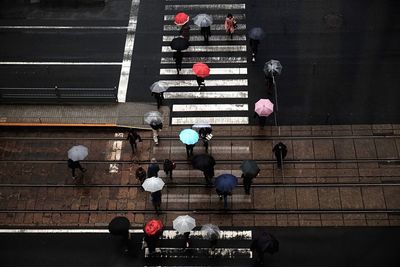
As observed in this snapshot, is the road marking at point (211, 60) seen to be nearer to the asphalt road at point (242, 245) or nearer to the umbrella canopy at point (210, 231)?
the asphalt road at point (242, 245)

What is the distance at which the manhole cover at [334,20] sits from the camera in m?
37.5

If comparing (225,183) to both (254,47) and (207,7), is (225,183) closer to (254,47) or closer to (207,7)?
(254,47)

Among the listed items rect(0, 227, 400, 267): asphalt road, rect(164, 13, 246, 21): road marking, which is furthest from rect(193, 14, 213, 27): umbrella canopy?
rect(0, 227, 400, 267): asphalt road

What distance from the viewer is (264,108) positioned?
101ft

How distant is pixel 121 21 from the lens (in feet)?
127

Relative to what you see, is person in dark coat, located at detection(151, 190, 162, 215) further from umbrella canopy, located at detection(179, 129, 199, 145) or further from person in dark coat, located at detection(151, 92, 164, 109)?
person in dark coat, located at detection(151, 92, 164, 109)

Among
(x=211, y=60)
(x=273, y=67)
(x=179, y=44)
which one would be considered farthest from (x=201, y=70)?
(x=273, y=67)

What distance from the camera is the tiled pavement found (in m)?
→ 29.2

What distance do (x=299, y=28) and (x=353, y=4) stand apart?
4.28 m

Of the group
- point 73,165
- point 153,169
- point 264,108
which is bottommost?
point 153,169

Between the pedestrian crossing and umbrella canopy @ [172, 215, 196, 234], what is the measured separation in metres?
7.69

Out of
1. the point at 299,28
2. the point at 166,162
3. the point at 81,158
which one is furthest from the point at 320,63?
the point at 81,158

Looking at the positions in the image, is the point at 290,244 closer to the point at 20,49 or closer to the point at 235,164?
the point at 235,164

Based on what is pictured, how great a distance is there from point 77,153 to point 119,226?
4.69m
